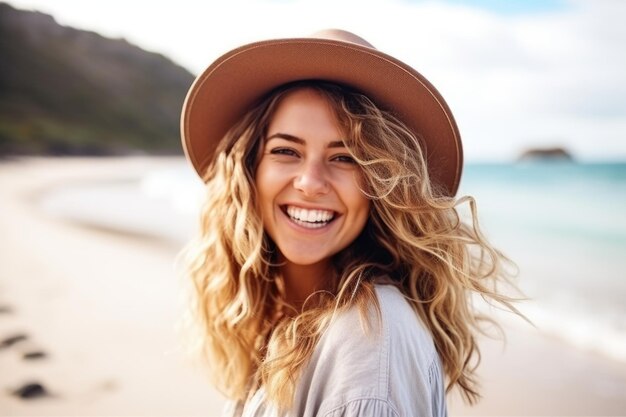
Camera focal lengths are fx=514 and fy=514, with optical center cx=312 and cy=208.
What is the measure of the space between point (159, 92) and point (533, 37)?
A: 310ft

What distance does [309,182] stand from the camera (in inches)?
75.8

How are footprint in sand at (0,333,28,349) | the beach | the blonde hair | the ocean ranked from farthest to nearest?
the ocean
footprint in sand at (0,333,28,349)
the beach
the blonde hair

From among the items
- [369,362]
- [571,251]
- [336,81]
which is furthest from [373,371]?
[571,251]

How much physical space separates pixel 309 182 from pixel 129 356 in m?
3.03

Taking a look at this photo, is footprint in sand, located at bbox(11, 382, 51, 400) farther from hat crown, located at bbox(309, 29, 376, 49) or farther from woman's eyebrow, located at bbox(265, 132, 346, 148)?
hat crown, located at bbox(309, 29, 376, 49)

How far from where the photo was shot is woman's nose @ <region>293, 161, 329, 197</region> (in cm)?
193

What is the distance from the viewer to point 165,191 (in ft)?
67.1

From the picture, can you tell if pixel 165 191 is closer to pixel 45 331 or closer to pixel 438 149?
pixel 45 331

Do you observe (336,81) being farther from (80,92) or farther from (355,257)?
(80,92)

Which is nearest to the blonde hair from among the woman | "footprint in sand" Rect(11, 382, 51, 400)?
the woman

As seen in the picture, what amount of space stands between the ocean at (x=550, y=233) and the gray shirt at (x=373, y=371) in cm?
101

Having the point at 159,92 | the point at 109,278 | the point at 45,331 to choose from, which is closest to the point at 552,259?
the point at 109,278

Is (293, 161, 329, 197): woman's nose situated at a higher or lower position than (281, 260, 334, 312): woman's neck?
higher

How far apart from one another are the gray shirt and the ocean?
101 cm
